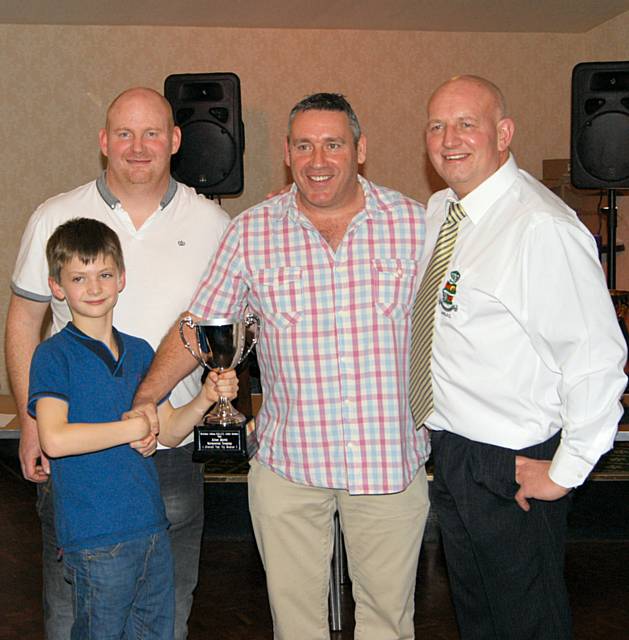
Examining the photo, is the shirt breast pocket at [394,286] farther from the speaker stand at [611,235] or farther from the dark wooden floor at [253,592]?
the speaker stand at [611,235]

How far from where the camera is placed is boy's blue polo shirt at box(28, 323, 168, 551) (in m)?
2.15

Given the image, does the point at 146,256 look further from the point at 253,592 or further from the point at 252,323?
the point at 253,592

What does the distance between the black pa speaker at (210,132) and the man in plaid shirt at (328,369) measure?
3.06 metres

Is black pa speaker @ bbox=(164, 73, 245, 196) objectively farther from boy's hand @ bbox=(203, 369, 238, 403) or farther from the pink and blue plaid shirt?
boy's hand @ bbox=(203, 369, 238, 403)

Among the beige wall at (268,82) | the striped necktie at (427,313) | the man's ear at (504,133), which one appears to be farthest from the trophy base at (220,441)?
the beige wall at (268,82)

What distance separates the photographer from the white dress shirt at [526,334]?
2096 millimetres

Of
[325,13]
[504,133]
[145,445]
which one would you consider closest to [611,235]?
[325,13]

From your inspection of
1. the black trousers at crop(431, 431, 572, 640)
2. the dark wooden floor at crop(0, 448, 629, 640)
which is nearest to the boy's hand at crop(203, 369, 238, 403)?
the black trousers at crop(431, 431, 572, 640)

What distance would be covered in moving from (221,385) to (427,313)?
20.8 inches

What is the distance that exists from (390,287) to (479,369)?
1.03 feet

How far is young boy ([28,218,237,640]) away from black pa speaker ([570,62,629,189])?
3396 mm

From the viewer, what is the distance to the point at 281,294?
241 cm

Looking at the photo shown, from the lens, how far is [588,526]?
424 cm

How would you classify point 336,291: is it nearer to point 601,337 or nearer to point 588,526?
point 601,337
